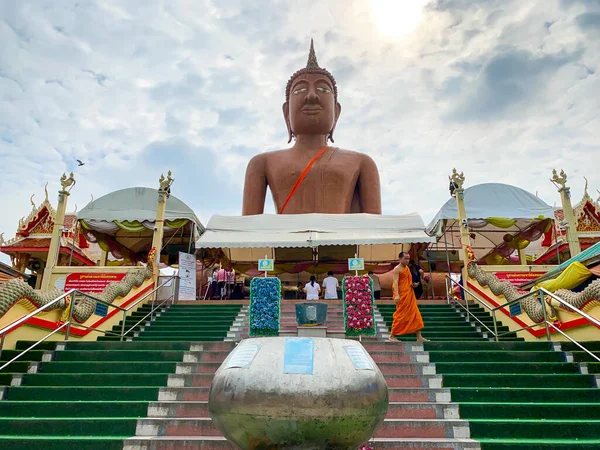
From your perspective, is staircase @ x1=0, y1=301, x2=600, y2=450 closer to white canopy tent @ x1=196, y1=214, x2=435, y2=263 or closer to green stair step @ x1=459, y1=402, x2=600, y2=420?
green stair step @ x1=459, y1=402, x2=600, y2=420

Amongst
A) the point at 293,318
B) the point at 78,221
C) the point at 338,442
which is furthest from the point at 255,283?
the point at 78,221

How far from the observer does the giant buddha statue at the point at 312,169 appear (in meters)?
14.3

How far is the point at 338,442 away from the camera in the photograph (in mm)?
2061

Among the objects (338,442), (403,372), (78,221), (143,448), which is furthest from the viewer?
(78,221)

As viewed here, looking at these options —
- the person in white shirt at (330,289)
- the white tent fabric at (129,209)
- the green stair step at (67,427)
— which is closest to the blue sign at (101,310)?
the green stair step at (67,427)

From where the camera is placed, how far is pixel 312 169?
47.3 feet

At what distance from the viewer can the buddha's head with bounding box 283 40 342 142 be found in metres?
14.9

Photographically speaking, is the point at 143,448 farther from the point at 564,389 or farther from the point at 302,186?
the point at 302,186

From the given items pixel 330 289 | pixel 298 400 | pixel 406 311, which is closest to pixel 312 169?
pixel 330 289

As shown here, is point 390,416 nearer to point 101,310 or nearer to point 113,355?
point 113,355

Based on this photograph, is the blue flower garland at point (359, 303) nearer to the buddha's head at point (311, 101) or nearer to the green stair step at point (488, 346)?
the green stair step at point (488, 346)

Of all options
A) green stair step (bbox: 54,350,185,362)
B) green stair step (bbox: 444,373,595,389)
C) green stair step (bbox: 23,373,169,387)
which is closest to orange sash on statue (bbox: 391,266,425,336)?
green stair step (bbox: 444,373,595,389)

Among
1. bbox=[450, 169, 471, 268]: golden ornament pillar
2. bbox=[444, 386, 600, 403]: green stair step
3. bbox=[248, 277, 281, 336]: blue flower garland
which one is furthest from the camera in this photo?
bbox=[450, 169, 471, 268]: golden ornament pillar

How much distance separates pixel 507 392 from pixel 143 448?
138 inches
